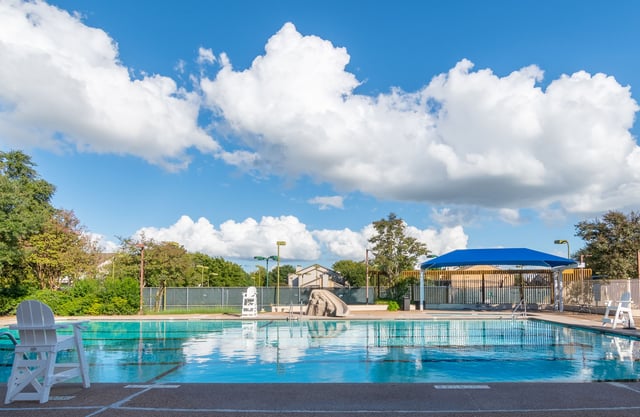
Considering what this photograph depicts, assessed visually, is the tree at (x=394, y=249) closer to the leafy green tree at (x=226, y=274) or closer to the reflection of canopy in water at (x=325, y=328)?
the reflection of canopy in water at (x=325, y=328)

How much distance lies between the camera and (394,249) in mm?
35219

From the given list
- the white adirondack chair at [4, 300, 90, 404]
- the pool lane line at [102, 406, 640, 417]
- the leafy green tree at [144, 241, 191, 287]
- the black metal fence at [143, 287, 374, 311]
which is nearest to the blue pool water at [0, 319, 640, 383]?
the white adirondack chair at [4, 300, 90, 404]

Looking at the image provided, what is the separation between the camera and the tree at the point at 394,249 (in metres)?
35.0

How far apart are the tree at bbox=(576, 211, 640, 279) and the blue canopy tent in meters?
4.28

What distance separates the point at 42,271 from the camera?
31219 mm

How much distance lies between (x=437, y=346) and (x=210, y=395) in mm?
8206

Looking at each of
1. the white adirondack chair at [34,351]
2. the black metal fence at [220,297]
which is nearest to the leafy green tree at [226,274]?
the black metal fence at [220,297]

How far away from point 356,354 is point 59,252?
2469 cm

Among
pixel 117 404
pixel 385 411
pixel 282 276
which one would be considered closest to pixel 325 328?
pixel 117 404

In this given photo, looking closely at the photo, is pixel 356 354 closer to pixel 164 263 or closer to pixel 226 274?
pixel 164 263

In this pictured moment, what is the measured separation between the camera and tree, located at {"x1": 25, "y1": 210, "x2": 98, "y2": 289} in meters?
29.9

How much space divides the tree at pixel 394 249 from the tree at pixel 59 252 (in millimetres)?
18829

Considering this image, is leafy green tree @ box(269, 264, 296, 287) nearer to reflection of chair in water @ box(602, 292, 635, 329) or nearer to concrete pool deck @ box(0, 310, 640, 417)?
reflection of chair in water @ box(602, 292, 635, 329)

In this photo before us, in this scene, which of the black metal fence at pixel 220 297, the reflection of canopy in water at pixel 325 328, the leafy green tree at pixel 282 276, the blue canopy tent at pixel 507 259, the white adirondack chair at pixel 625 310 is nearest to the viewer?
the white adirondack chair at pixel 625 310
